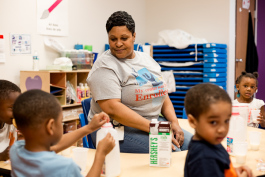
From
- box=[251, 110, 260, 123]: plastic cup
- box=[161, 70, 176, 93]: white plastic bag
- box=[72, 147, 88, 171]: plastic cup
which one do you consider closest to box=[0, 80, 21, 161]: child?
box=[72, 147, 88, 171]: plastic cup

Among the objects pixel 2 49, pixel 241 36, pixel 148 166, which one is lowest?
pixel 148 166

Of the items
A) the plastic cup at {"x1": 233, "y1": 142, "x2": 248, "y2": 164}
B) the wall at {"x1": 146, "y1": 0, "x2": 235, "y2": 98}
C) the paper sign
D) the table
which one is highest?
the paper sign

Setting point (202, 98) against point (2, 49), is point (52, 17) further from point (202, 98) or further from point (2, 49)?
point (202, 98)

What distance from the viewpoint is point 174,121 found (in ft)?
8.00

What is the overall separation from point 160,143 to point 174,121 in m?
0.80

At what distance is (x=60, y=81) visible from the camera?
13.7 feet

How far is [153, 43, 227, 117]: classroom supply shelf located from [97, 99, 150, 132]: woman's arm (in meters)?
3.28

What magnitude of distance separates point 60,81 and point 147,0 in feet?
10.0

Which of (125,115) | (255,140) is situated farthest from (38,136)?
(255,140)

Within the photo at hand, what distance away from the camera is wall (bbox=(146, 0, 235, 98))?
561 centimetres

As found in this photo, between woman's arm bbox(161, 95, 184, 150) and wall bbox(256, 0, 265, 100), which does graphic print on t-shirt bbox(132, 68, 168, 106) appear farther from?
wall bbox(256, 0, 265, 100)

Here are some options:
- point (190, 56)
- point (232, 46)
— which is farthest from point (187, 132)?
point (232, 46)

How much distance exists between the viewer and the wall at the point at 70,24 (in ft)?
12.8

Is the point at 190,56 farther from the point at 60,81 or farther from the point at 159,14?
the point at 60,81
